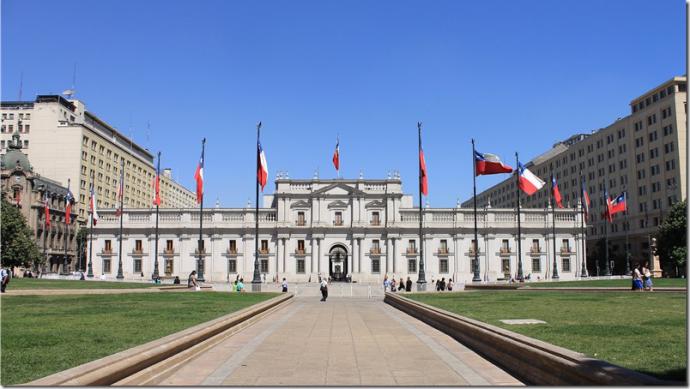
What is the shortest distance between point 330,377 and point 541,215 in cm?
8407

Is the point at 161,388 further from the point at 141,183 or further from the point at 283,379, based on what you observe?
the point at 141,183

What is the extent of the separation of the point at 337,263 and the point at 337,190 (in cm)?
2419

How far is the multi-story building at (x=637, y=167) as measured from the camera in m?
81.1

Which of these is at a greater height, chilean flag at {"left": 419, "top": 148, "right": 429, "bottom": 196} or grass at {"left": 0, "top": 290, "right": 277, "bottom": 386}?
chilean flag at {"left": 419, "top": 148, "right": 429, "bottom": 196}

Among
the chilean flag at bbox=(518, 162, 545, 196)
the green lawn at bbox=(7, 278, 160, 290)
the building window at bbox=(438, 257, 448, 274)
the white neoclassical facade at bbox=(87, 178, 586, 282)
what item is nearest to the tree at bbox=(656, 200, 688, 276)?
the white neoclassical facade at bbox=(87, 178, 586, 282)

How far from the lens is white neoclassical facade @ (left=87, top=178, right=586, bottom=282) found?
86250mm

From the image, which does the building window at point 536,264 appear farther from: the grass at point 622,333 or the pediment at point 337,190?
the grass at point 622,333

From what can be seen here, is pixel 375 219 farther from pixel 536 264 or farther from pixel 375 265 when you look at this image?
pixel 536 264

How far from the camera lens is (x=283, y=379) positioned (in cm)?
975

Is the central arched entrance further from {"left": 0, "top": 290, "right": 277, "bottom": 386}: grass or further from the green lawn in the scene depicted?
{"left": 0, "top": 290, "right": 277, "bottom": 386}: grass

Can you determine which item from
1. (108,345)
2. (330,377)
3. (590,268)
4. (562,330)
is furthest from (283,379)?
(590,268)

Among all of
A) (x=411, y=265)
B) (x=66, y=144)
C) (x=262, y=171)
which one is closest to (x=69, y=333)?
(x=262, y=171)

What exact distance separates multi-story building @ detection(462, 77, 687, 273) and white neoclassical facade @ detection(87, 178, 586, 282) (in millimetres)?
9124

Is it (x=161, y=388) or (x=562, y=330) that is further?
(x=562, y=330)
